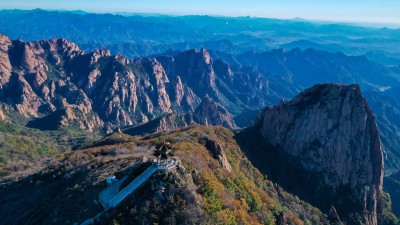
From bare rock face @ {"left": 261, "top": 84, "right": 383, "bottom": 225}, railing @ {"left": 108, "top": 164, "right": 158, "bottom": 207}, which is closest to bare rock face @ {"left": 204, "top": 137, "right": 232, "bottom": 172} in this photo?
railing @ {"left": 108, "top": 164, "right": 158, "bottom": 207}

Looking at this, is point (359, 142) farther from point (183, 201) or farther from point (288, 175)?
point (183, 201)

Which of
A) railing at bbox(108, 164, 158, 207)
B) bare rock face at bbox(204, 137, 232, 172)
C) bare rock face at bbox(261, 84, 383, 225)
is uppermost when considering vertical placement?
railing at bbox(108, 164, 158, 207)

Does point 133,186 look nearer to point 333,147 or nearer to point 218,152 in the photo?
point 218,152

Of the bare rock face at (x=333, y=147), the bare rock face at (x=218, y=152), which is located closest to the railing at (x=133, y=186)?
the bare rock face at (x=218, y=152)

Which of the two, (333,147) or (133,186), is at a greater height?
(133,186)

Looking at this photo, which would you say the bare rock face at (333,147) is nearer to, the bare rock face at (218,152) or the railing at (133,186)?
the bare rock face at (218,152)

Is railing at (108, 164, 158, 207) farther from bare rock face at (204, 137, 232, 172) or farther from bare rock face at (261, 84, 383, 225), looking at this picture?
bare rock face at (261, 84, 383, 225)

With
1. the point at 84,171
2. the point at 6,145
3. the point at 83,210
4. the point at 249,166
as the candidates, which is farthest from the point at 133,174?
the point at 6,145

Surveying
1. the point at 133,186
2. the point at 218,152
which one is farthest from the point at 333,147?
the point at 133,186

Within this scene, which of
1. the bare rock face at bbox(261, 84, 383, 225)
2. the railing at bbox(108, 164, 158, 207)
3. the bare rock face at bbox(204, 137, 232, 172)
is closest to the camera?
the railing at bbox(108, 164, 158, 207)
